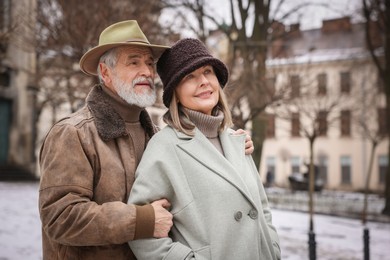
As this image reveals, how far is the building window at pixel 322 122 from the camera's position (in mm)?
12960

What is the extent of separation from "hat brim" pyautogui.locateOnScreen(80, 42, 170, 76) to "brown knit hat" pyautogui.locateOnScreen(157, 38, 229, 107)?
0.21ft

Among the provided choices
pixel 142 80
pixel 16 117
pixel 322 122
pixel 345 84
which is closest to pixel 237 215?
pixel 142 80

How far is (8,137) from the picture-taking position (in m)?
19.5

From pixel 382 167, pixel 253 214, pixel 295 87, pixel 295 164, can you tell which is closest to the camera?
pixel 253 214

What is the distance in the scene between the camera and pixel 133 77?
9.06 feet

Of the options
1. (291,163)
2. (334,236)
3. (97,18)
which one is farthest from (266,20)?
(291,163)

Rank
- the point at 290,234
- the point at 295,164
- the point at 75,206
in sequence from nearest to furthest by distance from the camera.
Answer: the point at 75,206 < the point at 290,234 < the point at 295,164

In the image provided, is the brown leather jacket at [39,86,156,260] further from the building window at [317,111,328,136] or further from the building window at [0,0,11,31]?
the building window at [317,111,328,136]

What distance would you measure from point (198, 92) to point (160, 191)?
2.03ft

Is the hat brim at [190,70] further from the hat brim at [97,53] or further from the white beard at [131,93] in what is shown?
the hat brim at [97,53]

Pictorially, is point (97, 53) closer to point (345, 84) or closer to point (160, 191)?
point (160, 191)

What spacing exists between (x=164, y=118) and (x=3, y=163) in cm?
1836

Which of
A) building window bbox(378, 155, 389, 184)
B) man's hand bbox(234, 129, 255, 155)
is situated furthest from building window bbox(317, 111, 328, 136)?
building window bbox(378, 155, 389, 184)

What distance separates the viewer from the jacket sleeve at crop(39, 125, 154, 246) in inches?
91.3
